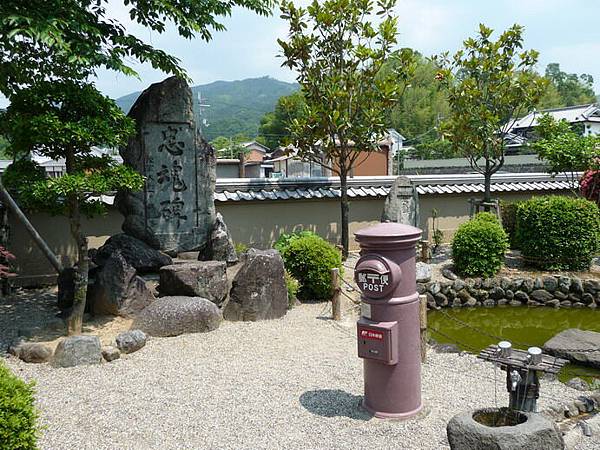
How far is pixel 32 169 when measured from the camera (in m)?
7.08

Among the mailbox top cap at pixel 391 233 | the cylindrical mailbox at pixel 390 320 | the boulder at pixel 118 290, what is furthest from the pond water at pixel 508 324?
the boulder at pixel 118 290

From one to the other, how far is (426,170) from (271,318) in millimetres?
26795

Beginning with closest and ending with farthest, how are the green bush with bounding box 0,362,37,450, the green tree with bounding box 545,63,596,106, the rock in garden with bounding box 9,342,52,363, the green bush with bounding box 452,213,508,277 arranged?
the green bush with bounding box 0,362,37,450 → the rock in garden with bounding box 9,342,52,363 → the green bush with bounding box 452,213,508,277 → the green tree with bounding box 545,63,596,106

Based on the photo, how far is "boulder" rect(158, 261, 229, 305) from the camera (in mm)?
8031

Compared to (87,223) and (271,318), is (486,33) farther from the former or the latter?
(87,223)

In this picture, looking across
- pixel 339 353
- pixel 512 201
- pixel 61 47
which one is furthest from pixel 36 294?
pixel 512 201

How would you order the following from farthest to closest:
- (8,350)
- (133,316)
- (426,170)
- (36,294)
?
(426,170), (36,294), (133,316), (8,350)

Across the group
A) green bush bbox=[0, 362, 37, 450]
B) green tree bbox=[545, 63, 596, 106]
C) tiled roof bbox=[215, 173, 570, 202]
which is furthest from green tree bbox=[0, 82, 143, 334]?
green tree bbox=[545, 63, 596, 106]

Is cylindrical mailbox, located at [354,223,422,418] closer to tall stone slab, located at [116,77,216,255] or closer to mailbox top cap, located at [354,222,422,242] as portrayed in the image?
mailbox top cap, located at [354,222,422,242]

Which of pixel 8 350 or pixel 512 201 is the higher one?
pixel 512 201

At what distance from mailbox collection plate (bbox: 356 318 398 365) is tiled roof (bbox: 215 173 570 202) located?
7.82 meters

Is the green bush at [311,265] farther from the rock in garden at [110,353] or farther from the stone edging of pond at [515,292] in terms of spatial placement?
the rock in garden at [110,353]

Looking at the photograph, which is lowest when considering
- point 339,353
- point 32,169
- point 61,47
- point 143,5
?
point 339,353

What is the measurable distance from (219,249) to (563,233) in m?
7.30
